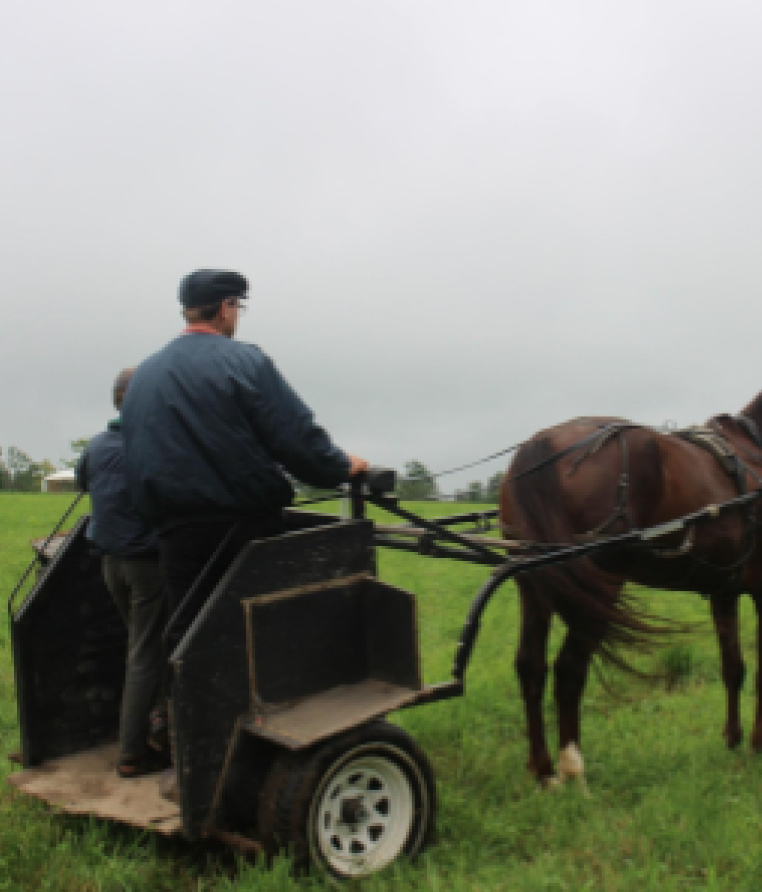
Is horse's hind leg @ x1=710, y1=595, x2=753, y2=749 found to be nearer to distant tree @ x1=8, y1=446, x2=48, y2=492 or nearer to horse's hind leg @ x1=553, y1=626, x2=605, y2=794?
horse's hind leg @ x1=553, y1=626, x2=605, y2=794

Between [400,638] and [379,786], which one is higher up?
[400,638]

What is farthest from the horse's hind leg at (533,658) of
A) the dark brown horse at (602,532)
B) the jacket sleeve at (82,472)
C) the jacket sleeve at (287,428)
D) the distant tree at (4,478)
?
the distant tree at (4,478)

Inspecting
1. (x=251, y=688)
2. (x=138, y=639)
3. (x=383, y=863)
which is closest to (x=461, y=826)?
(x=383, y=863)

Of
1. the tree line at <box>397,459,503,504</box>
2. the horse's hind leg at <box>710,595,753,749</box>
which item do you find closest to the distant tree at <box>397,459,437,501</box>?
the tree line at <box>397,459,503,504</box>

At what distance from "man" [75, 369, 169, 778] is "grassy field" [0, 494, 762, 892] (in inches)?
13.6

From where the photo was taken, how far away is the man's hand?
11.1 ft

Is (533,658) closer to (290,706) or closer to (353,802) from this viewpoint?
(353,802)

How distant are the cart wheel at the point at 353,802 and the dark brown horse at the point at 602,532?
4.84 ft

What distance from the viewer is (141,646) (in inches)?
145

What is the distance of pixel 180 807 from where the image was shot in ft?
9.93

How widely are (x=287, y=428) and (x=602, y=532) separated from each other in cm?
210

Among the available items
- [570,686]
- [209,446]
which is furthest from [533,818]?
[209,446]

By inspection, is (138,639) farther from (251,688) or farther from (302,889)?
(302,889)

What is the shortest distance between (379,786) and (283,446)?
1337 millimetres
